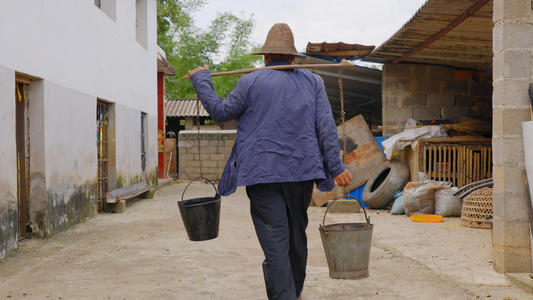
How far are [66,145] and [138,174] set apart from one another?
4.23m

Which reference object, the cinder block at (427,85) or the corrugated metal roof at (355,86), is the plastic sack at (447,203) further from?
the corrugated metal roof at (355,86)

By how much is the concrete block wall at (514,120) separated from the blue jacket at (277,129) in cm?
191

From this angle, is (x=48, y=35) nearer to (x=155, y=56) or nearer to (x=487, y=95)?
(x=155, y=56)

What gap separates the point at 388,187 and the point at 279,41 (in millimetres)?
6113

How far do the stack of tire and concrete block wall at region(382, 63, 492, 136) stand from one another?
115 centimetres

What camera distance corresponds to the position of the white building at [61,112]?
220 inches

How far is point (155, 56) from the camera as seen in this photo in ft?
43.3

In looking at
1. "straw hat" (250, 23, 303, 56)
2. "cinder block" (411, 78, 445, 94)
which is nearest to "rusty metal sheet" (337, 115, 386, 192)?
"cinder block" (411, 78, 445, 94)

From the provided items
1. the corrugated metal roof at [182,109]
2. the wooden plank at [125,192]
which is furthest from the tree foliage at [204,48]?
the wooden plank at [125,192]

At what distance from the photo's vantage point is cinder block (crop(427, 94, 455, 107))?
10.3 m

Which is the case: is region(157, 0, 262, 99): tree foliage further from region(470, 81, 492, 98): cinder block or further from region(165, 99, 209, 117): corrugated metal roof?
region(470, 81, 492, 98): cinder block

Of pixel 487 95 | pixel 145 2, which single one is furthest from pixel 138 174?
pixel 487 95

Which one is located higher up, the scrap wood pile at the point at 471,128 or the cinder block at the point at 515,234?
the scrap wood pile at the point at 471,128

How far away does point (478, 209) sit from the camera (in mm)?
7078
